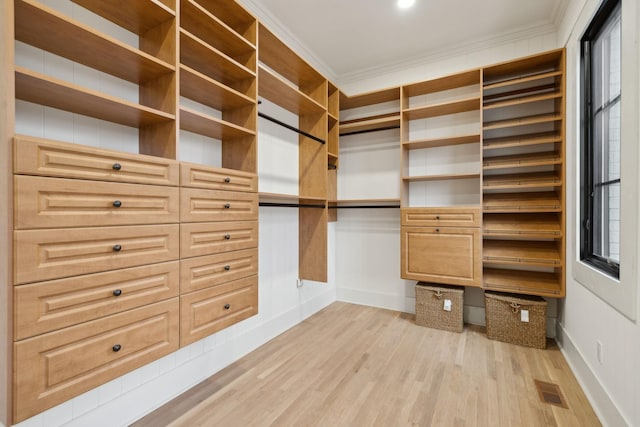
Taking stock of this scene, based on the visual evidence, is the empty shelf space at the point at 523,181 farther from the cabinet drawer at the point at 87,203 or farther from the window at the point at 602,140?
the cabinet drawer at the point at 87,203

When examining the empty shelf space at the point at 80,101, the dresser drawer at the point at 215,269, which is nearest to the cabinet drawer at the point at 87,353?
the dresser drawer at the point at 215,269

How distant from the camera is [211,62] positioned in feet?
6.30

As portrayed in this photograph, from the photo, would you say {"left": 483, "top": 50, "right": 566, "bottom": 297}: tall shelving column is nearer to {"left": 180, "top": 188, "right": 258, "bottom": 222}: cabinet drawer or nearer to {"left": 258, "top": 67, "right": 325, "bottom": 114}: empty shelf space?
{"left": 258, "top": 67, "right": 325, "bottom": 114}: empty shelf space

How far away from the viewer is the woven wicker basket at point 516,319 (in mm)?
2564

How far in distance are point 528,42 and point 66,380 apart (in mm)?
4054

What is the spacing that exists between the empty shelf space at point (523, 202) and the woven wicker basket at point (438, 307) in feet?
2.83

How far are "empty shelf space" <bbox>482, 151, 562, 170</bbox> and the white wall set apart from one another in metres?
0.20

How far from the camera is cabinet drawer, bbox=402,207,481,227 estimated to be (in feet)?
9.16

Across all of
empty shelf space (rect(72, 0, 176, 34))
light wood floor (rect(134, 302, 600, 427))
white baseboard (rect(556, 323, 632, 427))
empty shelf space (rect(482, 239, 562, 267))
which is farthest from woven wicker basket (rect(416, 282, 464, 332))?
empty shelf space (rect(72, 0, 176, 34))

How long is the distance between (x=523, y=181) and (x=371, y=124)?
1.57m

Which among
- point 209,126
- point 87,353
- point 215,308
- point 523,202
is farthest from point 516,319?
point 87,353

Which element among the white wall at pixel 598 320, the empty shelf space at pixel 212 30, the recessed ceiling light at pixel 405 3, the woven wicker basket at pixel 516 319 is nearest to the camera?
the white wall at pixel 598 320

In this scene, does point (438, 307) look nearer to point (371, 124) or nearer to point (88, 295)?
point (371, 124)

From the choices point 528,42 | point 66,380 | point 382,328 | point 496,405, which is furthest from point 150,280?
point 528,42
